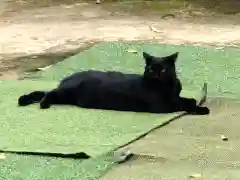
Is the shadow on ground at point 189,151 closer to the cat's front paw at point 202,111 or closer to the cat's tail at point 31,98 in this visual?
the cat's front paw at point 202,111

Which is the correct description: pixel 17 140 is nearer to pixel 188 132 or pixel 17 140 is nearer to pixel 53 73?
pixel 188 132

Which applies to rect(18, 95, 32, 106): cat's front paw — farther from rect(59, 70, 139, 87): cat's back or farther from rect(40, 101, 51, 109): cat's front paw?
rect(59, 70, 139, 87): cat's back

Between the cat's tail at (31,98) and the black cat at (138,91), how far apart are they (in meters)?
0.17

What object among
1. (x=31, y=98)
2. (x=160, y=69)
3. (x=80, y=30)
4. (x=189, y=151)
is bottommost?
(x=80, y=30)

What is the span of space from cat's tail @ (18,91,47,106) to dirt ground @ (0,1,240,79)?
1.38 meters

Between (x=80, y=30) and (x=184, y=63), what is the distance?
297 cm

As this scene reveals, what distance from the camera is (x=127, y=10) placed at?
12.9 meters

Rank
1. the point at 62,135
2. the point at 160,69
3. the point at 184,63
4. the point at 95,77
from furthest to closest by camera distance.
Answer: the point at 184,63 → the point at 95,77 → the point at 160,69 → the point at 62,135

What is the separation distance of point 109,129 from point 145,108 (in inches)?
21.0

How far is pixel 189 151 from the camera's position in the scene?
5.52 m

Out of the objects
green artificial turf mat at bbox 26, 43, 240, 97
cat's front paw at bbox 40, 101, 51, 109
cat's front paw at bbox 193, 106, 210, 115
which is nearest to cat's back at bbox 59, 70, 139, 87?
cat's front paw at bbox 40, 101, 51, 109

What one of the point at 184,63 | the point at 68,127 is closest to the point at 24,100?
the point at 68,127

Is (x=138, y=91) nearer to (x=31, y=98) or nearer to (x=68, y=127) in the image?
(x=68, y=127)

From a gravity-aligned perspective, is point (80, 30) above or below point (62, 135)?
below
